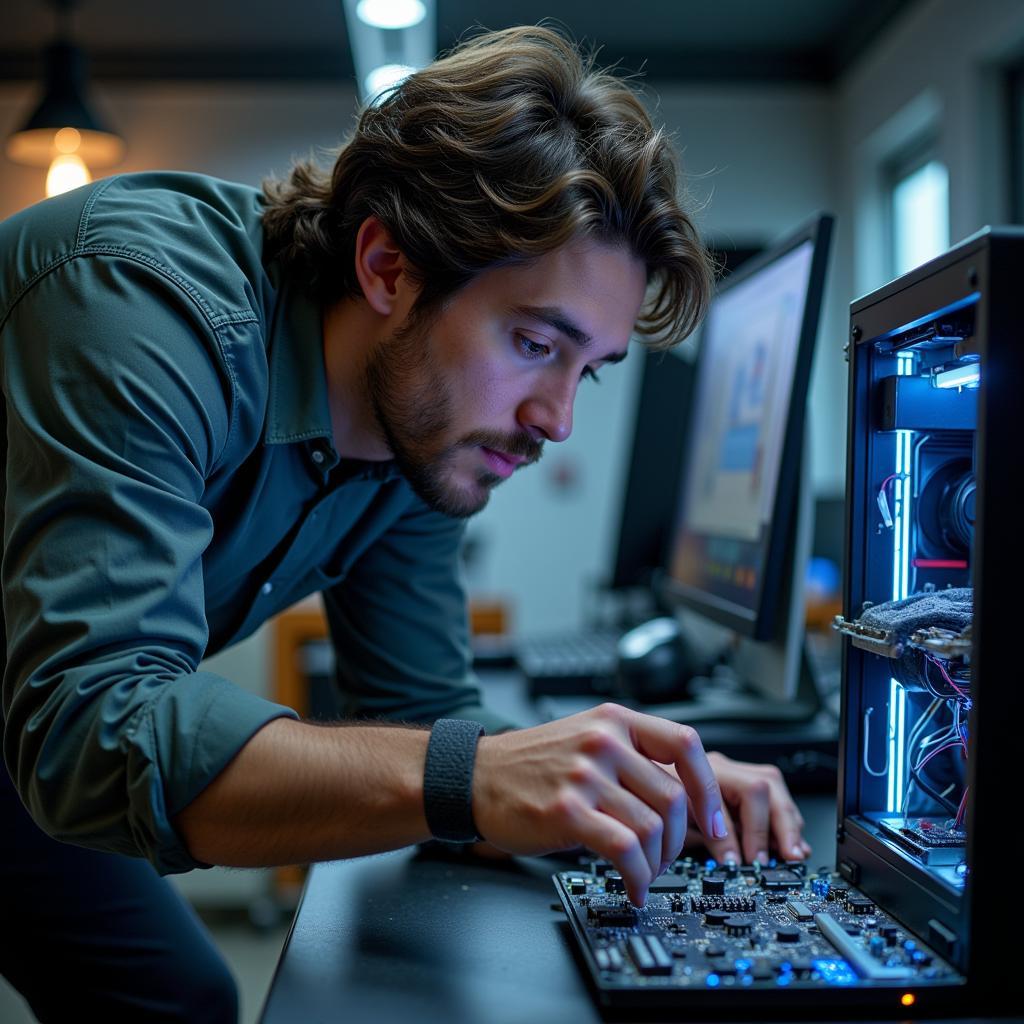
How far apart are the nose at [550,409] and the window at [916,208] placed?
2.69m

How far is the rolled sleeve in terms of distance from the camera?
1.93ft

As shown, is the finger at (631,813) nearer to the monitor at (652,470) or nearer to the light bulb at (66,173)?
the monitor at (652,470)

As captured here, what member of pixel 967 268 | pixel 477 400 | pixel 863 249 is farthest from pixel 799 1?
pixel 967 268

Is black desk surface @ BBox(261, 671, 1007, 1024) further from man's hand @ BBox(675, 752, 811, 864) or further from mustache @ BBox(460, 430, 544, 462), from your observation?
mustache @ BBox(460, 430, 544, 462)

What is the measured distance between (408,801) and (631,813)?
0.40ft

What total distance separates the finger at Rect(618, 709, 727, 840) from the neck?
1.54 feet

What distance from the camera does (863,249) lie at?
389 centimetres

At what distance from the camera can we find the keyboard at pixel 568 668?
4.65ft

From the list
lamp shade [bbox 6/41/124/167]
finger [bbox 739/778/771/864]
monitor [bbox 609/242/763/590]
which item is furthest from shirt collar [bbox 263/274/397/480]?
lamp shade [bbox 6/41/124/167]

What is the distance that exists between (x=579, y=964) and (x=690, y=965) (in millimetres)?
84

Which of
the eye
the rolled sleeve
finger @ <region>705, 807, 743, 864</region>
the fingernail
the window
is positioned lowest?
finger @ <region>705, 807, 743, 864</region>

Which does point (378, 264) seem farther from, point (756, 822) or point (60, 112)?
point (60, 112)

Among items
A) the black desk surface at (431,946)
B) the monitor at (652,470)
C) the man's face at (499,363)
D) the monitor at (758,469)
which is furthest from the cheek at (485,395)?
the monitor at (652,470)

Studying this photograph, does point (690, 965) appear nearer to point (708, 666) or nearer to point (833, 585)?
point (708, 666)
